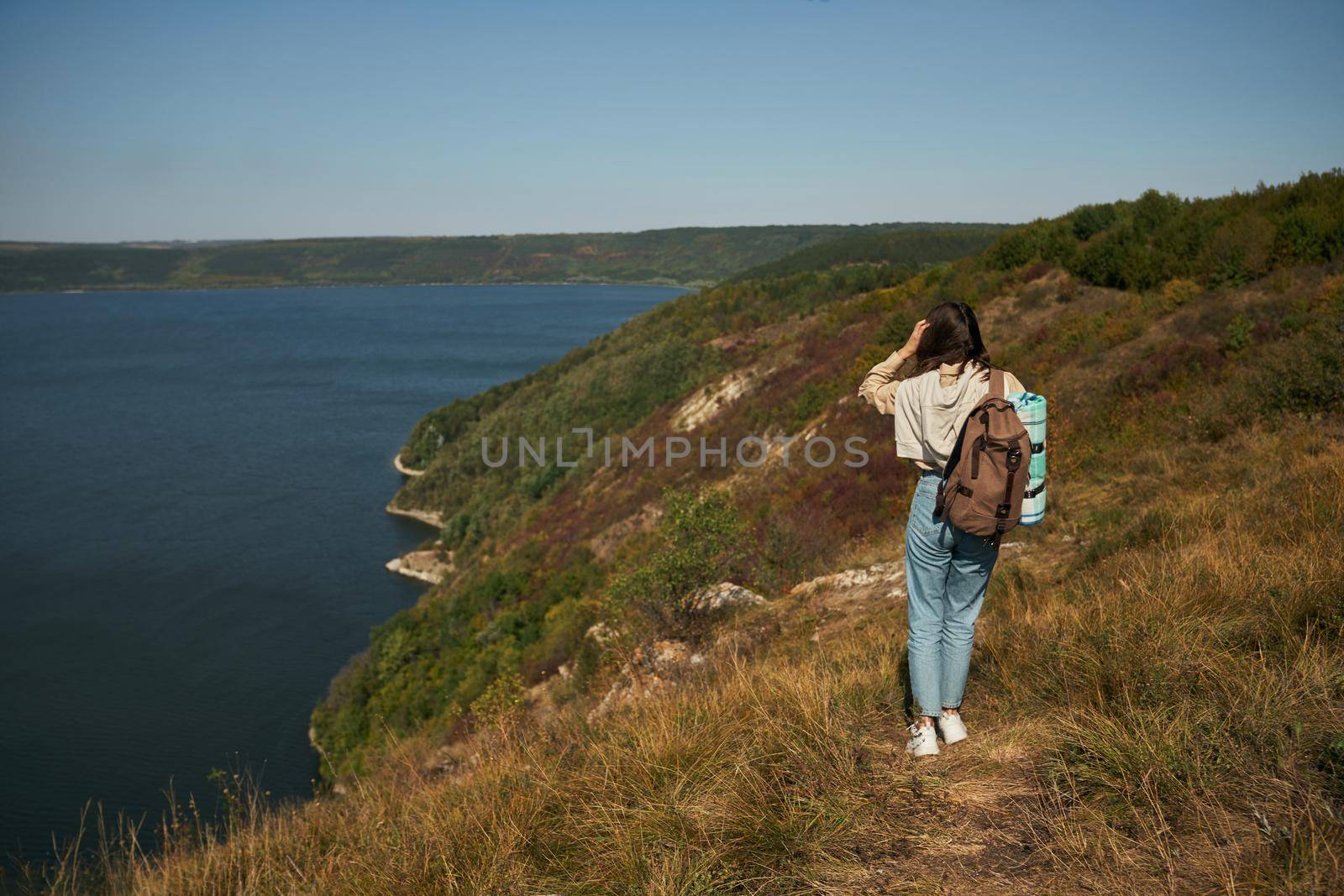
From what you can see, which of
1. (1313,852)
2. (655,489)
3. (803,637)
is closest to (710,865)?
(1313,852)

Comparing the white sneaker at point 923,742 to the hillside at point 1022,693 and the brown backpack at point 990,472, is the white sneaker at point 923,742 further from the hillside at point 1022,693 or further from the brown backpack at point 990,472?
the brown backpack at point 990,472

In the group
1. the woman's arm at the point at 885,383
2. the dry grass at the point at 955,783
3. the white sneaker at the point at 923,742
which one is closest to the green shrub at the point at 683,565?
the dry grass at the point at 955,783

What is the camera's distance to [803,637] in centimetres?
696

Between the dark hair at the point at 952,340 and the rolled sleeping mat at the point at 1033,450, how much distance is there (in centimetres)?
20

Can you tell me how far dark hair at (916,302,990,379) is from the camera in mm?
3188

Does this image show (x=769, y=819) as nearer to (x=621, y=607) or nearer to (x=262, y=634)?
(x=621, y=607)

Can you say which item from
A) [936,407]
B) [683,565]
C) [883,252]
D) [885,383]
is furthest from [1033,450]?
[883,252]

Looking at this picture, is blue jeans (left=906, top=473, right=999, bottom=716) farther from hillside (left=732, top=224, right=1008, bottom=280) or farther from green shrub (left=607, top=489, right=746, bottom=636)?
hillside (left=732, top=224, right=1008, bottom=280)

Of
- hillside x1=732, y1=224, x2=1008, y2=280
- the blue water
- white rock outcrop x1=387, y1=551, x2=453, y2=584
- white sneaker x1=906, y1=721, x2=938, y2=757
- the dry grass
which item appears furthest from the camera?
hillside x1=732, y1=224, x2=1008, y2=280

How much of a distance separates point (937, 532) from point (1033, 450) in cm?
52

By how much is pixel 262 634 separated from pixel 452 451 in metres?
24.7

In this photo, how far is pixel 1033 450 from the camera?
10.1 ft

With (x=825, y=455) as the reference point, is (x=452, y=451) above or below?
below

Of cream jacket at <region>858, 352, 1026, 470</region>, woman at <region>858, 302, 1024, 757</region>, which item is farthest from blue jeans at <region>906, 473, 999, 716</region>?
cream jacket at <region>858, 352, 1026, 470</region>
